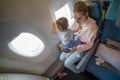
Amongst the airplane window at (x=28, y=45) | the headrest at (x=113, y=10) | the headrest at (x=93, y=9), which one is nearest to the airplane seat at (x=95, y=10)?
the headrest at (x=93, y=9)

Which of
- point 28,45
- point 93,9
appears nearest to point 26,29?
point 28,45

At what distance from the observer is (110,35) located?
2369 mm

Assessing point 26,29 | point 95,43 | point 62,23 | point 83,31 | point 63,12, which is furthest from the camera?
point 63,12

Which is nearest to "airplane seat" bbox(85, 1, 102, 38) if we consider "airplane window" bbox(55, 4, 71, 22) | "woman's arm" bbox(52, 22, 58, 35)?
"airplane window" bbox(55, 4, 71, 22)

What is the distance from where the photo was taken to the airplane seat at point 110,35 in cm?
220

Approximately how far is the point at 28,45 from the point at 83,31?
0.77m

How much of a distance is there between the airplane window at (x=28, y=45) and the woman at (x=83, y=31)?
461mm

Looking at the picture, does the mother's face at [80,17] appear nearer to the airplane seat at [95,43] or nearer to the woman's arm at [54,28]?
the airplane seat at [95,43]

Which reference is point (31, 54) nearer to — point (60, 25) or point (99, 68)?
point (60, 25)

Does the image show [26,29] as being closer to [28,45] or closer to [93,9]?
[28,45]

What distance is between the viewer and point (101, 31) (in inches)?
98.3

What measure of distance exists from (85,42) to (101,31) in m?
0.36

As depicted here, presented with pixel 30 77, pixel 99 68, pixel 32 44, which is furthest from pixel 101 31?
pixel 30 77

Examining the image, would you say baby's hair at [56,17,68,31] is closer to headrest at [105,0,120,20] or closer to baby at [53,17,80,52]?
baby at [53,17,80,52]
